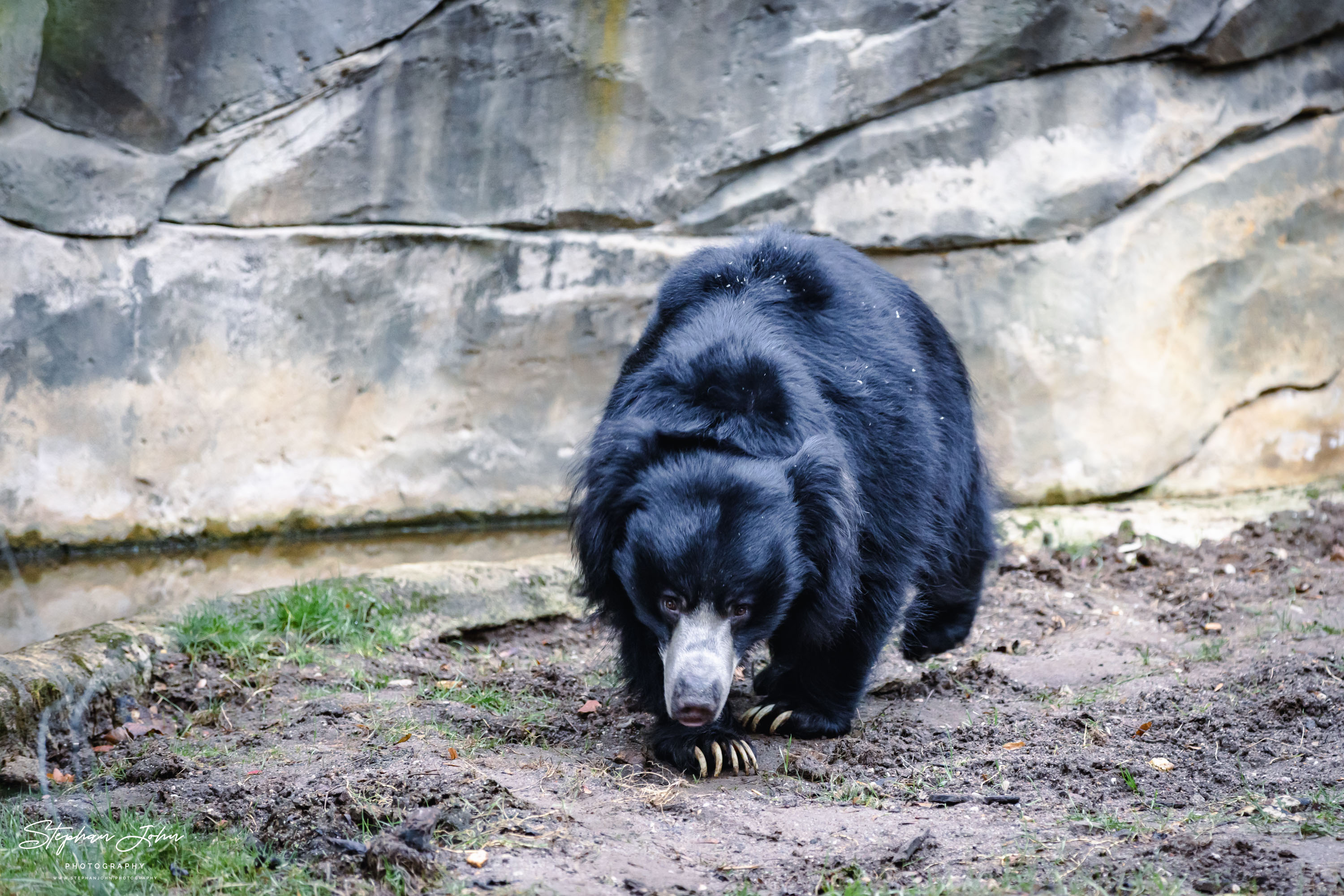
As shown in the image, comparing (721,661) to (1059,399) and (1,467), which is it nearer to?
(1,467)

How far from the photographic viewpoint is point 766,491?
264cm

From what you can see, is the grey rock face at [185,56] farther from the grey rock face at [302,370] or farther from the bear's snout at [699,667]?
the bear's snout at [699,667]

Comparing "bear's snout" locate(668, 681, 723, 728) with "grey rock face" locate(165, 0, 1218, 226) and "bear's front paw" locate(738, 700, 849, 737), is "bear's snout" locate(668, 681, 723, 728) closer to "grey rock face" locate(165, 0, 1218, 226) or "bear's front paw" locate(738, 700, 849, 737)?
"bear's front paw" locate(738, 700, 849, 737)

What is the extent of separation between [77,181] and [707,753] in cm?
314

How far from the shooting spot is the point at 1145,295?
5.40 m

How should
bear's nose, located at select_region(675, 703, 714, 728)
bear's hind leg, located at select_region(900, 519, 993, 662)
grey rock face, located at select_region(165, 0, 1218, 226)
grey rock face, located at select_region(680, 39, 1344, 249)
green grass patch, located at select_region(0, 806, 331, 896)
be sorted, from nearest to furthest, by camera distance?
green grass patch, located at select_region(0, 806, 331, 896)
bear's nose, located at select_region(675, 703, 714, 728)
bear's hind leg, located at select_region(900, 519, 993, 662)
grey rock face, located at select_region(165, 0, 1218, 226)
grey rock face, located at select_region(680, 39, 1344, 249)

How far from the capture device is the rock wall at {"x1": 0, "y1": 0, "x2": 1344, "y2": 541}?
4.38 metres

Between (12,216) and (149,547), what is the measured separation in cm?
127

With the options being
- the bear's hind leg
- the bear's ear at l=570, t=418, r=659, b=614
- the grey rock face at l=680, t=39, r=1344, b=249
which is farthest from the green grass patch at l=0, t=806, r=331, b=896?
the grey rock face at l=680, t=39, r=1344, b=249

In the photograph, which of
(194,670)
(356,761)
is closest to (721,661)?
(356,761)

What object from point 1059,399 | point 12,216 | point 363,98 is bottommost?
point 1059,399

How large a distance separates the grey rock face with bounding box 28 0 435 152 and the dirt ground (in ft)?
6.93

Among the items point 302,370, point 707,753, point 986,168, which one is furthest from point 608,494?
point 986,168

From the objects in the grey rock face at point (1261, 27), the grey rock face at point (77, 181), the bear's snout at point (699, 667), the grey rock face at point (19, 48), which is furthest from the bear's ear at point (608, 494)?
the grey rock face at point (1261, 27)
